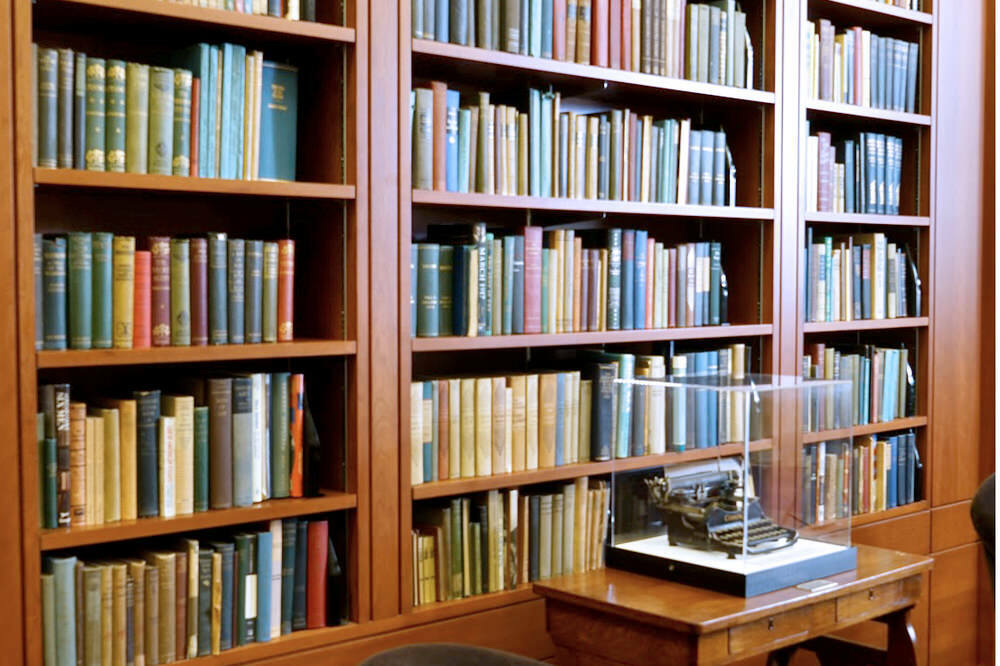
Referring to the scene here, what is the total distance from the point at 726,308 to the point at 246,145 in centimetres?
162

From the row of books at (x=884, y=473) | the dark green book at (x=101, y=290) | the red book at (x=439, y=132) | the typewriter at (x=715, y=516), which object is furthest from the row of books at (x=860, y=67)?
the dark green book at (x=101, y=290)

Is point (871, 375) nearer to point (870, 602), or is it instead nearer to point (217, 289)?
point (870, 602)

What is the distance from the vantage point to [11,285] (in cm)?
219

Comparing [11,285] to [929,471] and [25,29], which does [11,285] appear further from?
[929,471]

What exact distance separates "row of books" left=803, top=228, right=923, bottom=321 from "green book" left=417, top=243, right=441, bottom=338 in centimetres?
138

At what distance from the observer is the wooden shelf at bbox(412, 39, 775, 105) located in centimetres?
279

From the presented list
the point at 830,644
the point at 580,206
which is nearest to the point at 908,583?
the point at 830,644

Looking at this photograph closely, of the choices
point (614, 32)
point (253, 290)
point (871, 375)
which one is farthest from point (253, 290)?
point (871, 375)

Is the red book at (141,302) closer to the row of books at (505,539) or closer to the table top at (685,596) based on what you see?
the row of books at (505,539)

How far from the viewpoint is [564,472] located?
306 cm

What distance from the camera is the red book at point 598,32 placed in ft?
10.2

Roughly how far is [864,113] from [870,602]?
5.43 feet

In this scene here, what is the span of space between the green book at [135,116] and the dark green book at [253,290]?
29 centimetres

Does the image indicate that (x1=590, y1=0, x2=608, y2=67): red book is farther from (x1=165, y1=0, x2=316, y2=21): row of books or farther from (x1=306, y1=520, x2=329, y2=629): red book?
(x1=306, y1=520, x2=329, y2=629): red book
